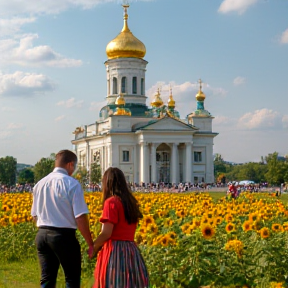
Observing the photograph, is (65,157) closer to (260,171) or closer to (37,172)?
(37,172)

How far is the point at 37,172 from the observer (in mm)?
92000

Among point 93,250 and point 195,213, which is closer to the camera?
point 93,250

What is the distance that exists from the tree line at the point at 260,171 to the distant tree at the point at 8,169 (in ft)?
123

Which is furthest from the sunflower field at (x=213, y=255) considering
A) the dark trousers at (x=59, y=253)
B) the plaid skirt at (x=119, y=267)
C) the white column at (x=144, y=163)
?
the white column at (x=144, y=163)

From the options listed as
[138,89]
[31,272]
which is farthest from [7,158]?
[31,272]

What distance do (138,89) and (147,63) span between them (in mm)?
3405

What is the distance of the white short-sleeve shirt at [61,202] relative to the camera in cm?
715

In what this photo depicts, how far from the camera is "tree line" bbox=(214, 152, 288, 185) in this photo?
277ft

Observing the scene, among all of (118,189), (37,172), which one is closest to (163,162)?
(37,172)

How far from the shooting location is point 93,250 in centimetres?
706

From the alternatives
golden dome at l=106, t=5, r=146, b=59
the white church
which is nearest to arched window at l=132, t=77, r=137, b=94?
the white church

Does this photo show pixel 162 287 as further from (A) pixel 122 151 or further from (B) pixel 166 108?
(B) pixel 166 108

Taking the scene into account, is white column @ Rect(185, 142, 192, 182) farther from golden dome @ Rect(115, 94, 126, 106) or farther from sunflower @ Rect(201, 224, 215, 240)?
sunflower @ Rect(201, 224, 215, 240)

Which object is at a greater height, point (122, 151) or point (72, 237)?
point (122, 151)
